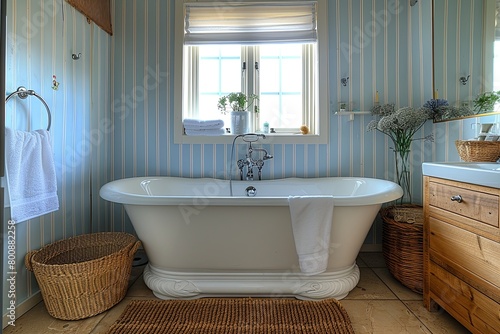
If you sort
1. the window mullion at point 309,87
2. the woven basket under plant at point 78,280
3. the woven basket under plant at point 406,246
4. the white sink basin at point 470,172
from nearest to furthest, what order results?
1. the white sink basin at point 470,172
2. the woven basket under plant at point 78,280
3. the woven basket under plant at point 406,246
4. the window mullion at point 309,87

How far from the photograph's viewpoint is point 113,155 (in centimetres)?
234

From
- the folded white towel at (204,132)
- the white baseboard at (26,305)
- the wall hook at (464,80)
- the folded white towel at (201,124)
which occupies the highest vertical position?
the wall hook at (464,80)

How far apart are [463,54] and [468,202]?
1072mm

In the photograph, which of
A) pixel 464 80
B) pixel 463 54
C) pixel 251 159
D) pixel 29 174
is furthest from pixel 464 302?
pixel 29 174

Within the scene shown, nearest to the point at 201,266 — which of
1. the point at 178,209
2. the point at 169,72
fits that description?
the point at 178,209

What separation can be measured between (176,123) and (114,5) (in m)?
1.11

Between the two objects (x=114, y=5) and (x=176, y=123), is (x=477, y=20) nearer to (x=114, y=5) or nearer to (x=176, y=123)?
(x=176, y=123)

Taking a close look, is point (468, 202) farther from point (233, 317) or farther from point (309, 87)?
point (309, 87)

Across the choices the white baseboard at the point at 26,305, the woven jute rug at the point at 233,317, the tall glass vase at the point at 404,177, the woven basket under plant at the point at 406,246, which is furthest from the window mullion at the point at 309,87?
the white baseboard at the point at 26,305

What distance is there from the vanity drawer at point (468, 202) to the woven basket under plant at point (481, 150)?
291 millimetres

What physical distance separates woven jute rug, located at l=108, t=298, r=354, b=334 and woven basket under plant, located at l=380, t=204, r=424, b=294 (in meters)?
0.52

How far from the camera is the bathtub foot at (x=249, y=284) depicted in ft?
5.25

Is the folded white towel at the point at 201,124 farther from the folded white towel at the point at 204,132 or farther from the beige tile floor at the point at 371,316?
the beige tile floor at the point at 371,316

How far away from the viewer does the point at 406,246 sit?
171 centimetres
